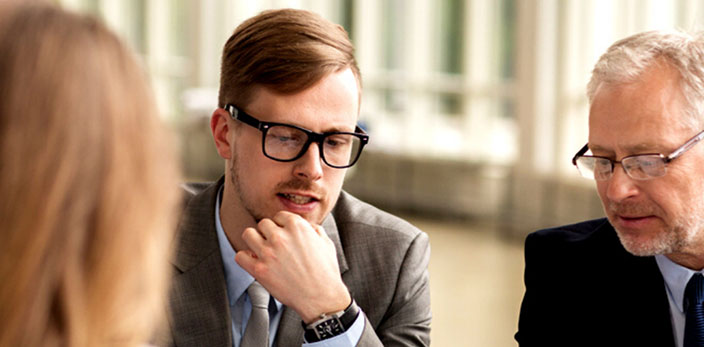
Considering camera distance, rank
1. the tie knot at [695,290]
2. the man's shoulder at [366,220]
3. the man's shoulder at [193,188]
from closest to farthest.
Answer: the tie knot at [695,290] < the man's shoulder at [366,220] < the man's shoulder at [193,188]

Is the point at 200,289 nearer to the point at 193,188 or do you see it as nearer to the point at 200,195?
the point at 200,195

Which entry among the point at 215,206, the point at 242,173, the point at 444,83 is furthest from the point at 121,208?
the point at 444,83

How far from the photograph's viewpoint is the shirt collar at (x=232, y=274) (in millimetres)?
2246

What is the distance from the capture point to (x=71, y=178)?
0.96m

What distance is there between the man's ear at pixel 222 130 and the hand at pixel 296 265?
32cm

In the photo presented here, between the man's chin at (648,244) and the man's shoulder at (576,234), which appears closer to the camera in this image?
the man's chin at (648,244)

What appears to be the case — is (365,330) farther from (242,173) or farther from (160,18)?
(160,18)

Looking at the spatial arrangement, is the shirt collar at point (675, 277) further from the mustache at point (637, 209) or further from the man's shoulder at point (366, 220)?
the man's shoulder at point (366, 220)

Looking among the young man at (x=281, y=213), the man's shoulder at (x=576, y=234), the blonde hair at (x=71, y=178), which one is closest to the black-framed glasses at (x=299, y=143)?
the young man at (x=281, y=213)

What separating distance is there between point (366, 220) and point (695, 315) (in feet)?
2.81

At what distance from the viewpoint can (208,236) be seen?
2297 millimetres

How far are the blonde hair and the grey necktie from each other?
1.11 m

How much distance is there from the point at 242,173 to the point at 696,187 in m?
1.07

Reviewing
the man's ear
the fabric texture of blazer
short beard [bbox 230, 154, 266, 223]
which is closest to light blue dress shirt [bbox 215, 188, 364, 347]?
short beard [bbox 230, 154, 266, 223]
